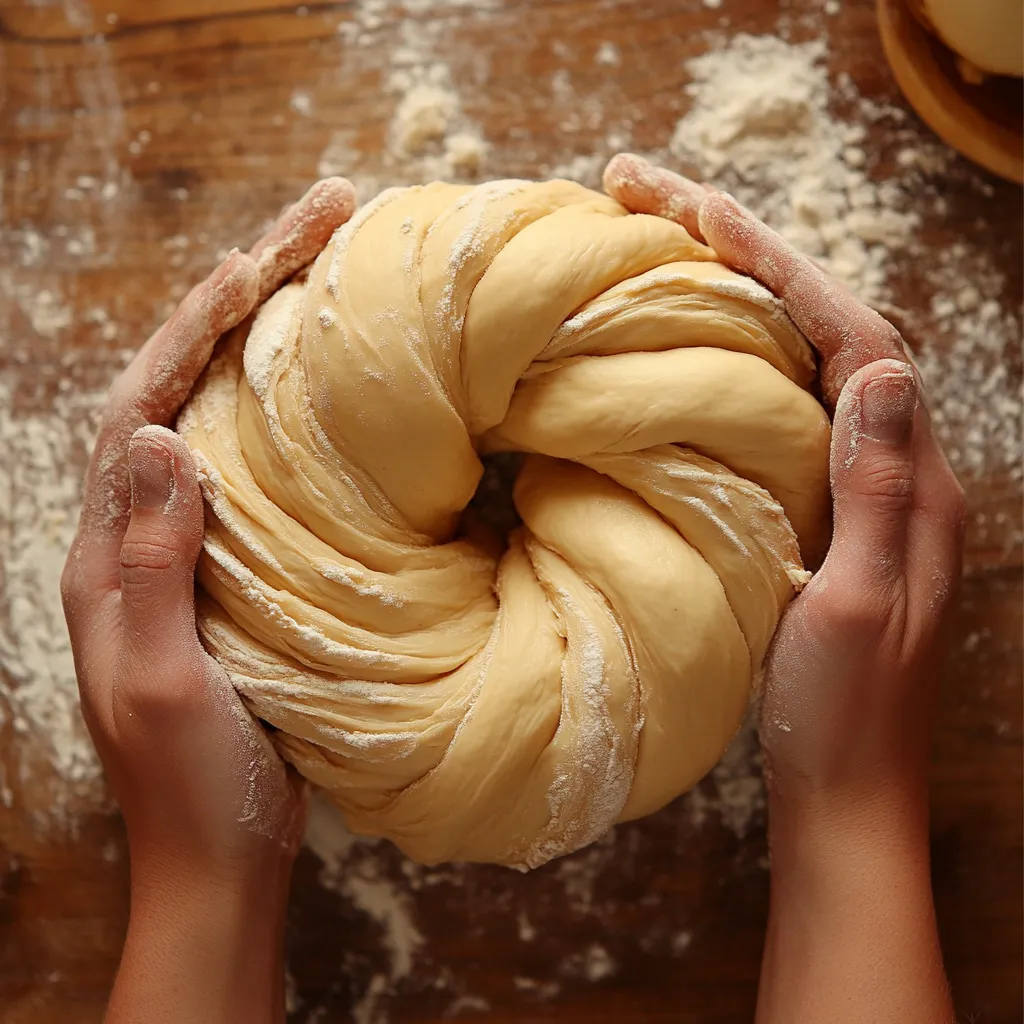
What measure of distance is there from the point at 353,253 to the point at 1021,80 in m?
0.96

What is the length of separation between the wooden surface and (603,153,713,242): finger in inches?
8.4

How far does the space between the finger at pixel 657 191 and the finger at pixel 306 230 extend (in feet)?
1.11

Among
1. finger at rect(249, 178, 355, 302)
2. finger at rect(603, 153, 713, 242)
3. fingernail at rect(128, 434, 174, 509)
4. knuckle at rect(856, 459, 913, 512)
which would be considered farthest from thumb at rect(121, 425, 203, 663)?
knuckle at rect(856, 459, 913, 512)

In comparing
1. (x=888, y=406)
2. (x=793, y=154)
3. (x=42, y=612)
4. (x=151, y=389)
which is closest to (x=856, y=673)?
(x=888, y=406)

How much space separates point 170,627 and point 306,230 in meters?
0.50

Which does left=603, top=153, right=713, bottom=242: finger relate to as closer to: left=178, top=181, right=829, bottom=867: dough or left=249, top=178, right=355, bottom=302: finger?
left=178, top=181, right=829, bottom=867: dough

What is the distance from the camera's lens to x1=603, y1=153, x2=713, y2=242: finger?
1192mm

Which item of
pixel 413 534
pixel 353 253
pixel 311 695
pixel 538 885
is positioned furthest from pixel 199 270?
pixel 538 885

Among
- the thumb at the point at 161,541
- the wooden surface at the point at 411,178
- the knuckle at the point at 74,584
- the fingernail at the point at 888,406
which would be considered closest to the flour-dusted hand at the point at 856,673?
the fingernail at the point at 888,406

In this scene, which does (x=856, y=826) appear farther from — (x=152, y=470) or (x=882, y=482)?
(x=152, y=470)

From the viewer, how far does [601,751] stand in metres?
1.05

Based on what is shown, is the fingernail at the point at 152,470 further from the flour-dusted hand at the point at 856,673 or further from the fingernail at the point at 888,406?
the fingernail at the point at 888,406

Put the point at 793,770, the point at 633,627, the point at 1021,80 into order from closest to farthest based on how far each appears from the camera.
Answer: the point at 633,627
the point at 793,770
the point at 1021,80

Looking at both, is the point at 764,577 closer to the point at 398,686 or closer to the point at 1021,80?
the point at 398,686
